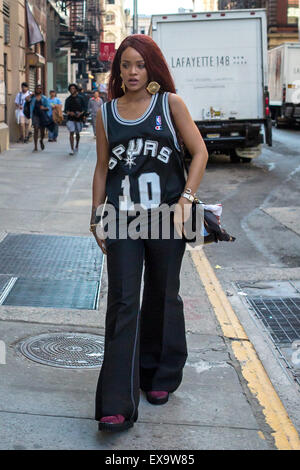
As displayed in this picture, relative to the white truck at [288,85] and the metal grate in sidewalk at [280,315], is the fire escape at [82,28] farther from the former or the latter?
the metal grate in sidewalk at [280,315]

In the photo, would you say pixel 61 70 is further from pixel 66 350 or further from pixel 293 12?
pixel 66 350

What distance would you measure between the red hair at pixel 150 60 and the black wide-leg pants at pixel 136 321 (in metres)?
0.85

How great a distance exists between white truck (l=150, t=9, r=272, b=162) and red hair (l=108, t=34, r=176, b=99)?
45.1 feet

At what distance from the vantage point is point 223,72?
699 inches

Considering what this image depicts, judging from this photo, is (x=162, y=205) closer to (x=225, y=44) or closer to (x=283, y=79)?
(x=225, y=44)

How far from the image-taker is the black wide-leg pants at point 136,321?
3697mm

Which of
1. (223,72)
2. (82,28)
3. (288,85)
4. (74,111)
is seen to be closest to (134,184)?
(223,72)

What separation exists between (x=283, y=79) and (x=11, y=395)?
106ft

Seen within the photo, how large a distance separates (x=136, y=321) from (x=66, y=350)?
1375 millimetres

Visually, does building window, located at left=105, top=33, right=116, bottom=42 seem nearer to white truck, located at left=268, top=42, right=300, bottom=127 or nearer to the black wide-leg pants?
white truck, located at left=268, top=42, right=300, bottom=127

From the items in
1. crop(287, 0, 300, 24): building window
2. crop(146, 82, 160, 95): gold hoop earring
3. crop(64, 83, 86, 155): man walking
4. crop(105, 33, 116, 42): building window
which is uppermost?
crop(105, 33, 116, 42): building window

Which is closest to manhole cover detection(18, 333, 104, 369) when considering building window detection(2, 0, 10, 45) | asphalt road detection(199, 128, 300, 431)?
asphalt road detection(199, 128, 300, 431)

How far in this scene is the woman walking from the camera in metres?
3.71

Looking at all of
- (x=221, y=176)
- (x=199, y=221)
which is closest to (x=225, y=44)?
(x=221, y=176)
